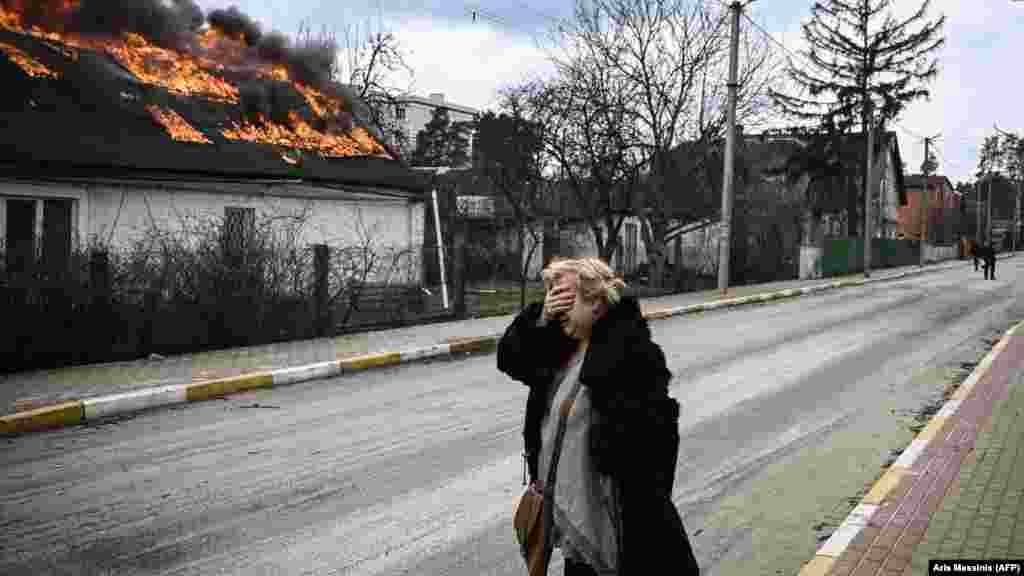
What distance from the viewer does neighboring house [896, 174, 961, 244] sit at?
81.1m

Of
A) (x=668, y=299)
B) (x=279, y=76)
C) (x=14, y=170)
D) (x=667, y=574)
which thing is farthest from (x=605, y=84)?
(x=667, y=574)

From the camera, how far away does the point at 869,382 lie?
1173 centimetres

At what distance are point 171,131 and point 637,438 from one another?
18543mm

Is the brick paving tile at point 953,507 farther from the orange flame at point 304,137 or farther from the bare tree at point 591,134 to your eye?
the bare tree at point 591,134

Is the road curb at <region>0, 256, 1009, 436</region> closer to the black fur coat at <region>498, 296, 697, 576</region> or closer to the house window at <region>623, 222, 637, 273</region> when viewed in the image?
the black fur coat at <region>498, 296, 697, 576</region>

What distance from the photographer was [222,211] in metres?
19.9

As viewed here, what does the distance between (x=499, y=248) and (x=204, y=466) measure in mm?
28311

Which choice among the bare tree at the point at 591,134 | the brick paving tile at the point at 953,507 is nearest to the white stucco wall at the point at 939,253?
the bare tree at the point at 591,134

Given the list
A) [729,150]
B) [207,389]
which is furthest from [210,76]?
[207,389]

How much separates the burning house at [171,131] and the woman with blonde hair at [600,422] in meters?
13.7

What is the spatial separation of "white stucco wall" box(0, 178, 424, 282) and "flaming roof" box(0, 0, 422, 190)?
552 millimetres

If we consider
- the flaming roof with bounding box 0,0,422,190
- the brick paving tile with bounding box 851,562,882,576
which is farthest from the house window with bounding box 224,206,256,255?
the brick paving tile with bounding box 851,562,882,576

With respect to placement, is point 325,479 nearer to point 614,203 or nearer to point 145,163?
point 145,163

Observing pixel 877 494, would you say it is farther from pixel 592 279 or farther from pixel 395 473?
pixel 592 279
